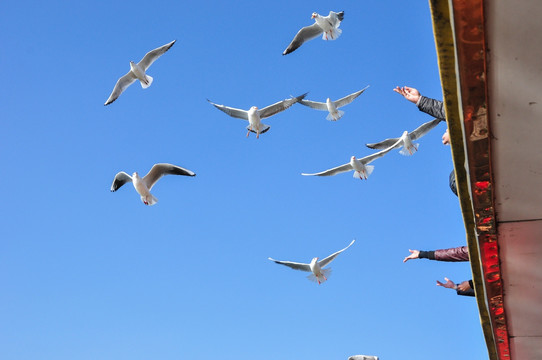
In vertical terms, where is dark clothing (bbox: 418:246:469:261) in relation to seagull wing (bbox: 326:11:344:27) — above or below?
below

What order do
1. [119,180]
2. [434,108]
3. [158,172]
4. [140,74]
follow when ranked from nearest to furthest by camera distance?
[434,108] < [158,172] < [119,180] < [140,74]

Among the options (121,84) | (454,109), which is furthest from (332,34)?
(454,109)

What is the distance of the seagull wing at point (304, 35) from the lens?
15195 mm

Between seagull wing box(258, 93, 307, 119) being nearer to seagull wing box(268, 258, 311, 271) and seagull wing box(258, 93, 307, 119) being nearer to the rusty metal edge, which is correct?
seagull wing box(268, 258, 311, 271)

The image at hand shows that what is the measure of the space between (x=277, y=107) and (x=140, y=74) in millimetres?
3333

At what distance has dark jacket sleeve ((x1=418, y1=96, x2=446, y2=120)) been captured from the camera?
4.49 meters

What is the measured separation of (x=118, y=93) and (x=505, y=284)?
12.9 m

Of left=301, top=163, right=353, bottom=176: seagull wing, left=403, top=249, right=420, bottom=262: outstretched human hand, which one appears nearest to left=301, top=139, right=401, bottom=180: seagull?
left=301, top=163, right=353, bottom=176: seagull wing

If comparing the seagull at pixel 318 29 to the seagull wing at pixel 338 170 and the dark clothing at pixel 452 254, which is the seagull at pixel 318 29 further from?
the dark clothing at pixel 452 254

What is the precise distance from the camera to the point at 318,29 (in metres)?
15.4

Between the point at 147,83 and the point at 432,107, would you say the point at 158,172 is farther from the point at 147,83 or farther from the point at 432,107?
the point at 432,107

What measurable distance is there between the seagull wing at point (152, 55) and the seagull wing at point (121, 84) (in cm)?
38

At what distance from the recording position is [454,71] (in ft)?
8.13

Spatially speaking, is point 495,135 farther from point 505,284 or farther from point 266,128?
point 266,128
